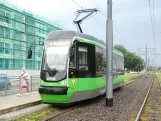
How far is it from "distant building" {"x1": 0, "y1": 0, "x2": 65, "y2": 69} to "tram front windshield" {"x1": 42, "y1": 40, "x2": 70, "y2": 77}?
28.7 m

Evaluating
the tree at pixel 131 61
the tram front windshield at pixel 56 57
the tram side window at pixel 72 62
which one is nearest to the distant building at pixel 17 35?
the tram front windshield at pixel 56 57

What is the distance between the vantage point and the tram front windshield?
1016cm

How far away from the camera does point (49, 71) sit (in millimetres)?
10258

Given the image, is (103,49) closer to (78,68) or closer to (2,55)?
(78,68)

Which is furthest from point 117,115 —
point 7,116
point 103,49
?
point 103,49

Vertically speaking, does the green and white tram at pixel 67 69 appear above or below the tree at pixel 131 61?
below

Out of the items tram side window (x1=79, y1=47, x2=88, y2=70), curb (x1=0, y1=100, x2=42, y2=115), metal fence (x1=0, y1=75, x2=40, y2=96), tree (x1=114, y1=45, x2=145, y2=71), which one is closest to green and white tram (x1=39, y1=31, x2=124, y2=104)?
tram side window (x1=79, y1=47, x2=88, y2=70)

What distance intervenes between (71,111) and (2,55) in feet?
99.5

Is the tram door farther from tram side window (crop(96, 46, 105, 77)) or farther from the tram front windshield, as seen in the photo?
the tram front windshield

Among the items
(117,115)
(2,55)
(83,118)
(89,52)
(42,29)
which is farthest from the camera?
(42,29)

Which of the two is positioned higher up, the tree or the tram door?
the tree

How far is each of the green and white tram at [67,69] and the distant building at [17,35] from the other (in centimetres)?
2857

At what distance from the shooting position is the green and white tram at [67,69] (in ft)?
32.9

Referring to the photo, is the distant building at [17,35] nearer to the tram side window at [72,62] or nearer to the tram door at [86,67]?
the tram door at [86,67]
